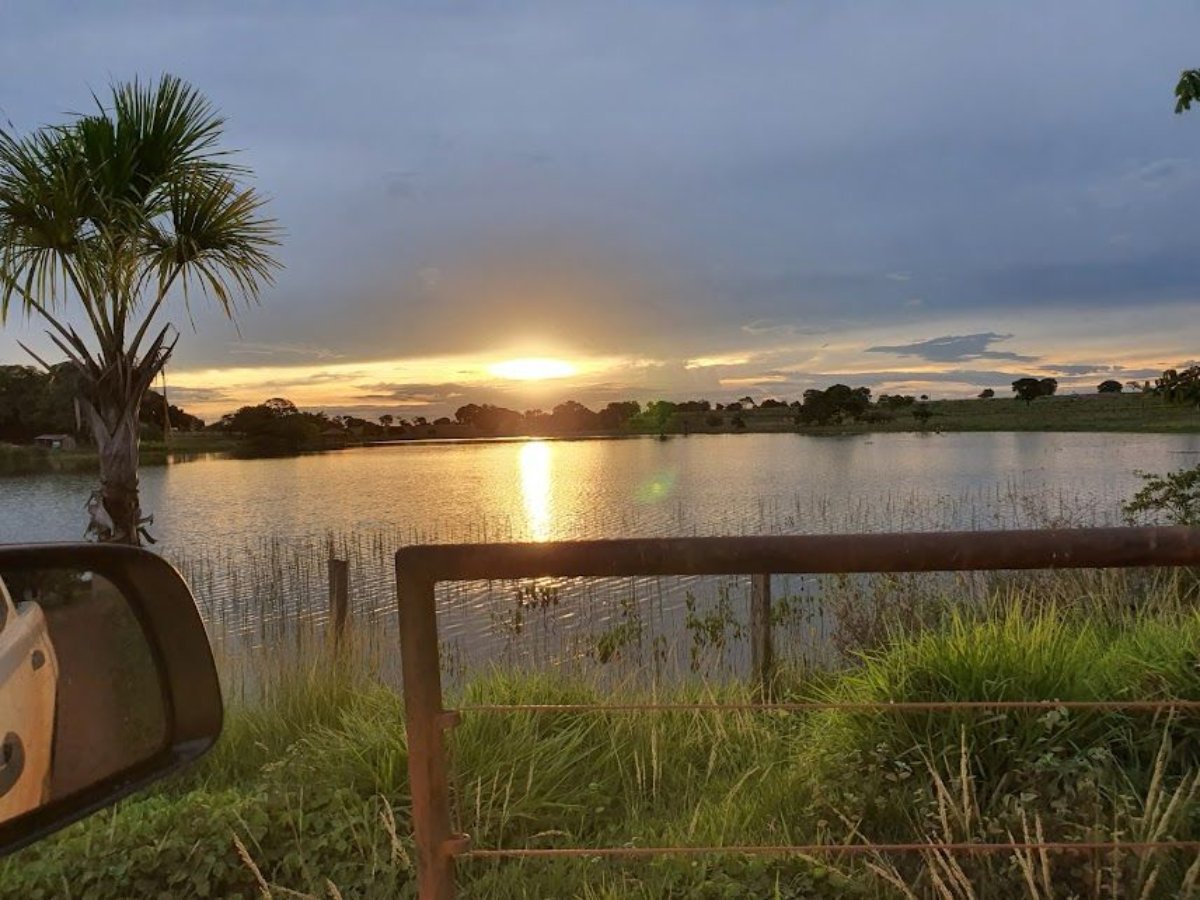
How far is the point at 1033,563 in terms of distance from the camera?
5.19 feet

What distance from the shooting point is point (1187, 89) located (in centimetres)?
628

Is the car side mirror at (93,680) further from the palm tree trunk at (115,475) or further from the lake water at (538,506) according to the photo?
the palm tree trunk at (115,475)

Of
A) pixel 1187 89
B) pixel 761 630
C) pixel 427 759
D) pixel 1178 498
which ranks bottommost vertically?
pixel 761 630

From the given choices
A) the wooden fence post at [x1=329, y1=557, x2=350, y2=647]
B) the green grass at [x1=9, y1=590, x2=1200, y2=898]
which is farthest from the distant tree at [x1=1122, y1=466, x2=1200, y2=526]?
the wooden fence post at [x1=329, y1=557, x2=350, y2=647]

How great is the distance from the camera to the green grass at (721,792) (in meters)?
3.33

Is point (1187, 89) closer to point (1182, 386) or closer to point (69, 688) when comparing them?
point (1182, 386)

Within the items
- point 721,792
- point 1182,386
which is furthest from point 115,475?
point 1182,386

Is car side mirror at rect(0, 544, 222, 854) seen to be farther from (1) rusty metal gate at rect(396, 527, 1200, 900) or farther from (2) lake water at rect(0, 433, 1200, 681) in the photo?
(2) lake water at rect(0, 433, 1200, 681)

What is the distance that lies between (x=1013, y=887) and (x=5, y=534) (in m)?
22.8

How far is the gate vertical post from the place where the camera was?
5.78ft

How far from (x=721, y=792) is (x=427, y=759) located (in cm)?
290

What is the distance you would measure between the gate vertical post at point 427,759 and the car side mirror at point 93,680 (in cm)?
52

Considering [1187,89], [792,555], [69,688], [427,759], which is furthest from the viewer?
[1187,89]

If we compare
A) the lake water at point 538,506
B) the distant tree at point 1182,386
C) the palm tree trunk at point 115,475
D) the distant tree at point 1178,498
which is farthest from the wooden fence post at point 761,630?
the palm tree trunk at point 115,475
